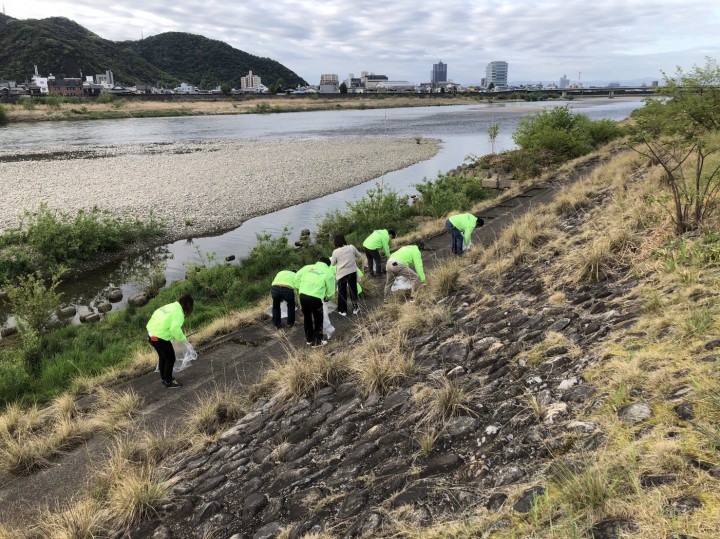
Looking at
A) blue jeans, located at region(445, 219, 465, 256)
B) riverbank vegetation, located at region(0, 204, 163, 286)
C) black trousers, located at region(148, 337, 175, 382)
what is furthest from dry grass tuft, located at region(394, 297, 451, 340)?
riverbank vegetation, located at region(0, 204, 163, 286)

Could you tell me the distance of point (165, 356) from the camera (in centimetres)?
812

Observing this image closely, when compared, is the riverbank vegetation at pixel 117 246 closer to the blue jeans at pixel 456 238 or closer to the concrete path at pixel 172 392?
the concrete path at pixel 172 392

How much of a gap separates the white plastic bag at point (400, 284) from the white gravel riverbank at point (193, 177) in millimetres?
13267

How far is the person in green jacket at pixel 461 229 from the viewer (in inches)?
492

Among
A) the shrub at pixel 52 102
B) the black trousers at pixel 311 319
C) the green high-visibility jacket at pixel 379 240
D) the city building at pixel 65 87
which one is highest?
the city building at pixel 65 87

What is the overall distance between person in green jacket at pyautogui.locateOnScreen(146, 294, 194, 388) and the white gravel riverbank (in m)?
14.0

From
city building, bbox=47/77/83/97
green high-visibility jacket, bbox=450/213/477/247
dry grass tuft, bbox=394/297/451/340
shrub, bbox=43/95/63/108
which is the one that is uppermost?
city building, bbox=47/77/83/97

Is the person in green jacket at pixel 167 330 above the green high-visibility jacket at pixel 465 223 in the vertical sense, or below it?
below

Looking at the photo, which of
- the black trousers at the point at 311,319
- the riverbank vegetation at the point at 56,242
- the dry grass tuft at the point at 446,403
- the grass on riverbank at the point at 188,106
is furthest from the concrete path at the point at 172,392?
the grass on riverbank at the point at 188,106

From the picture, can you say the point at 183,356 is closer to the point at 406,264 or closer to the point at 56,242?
the point at 406,264

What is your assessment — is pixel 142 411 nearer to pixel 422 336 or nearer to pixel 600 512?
pixel 422 336

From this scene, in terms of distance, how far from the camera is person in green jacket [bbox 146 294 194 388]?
311 inches

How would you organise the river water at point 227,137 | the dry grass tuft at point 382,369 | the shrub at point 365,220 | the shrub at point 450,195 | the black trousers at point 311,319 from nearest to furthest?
the dry grass tuft at point 382,369
the black trousers at point 311,319
the river water at point 227,137
the shrub at point 365,220
the shrub at point 450,195

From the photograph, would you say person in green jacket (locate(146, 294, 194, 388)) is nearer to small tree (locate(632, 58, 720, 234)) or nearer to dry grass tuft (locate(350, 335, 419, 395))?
dry grass tuft (locate(350, 335, 419, 395))
